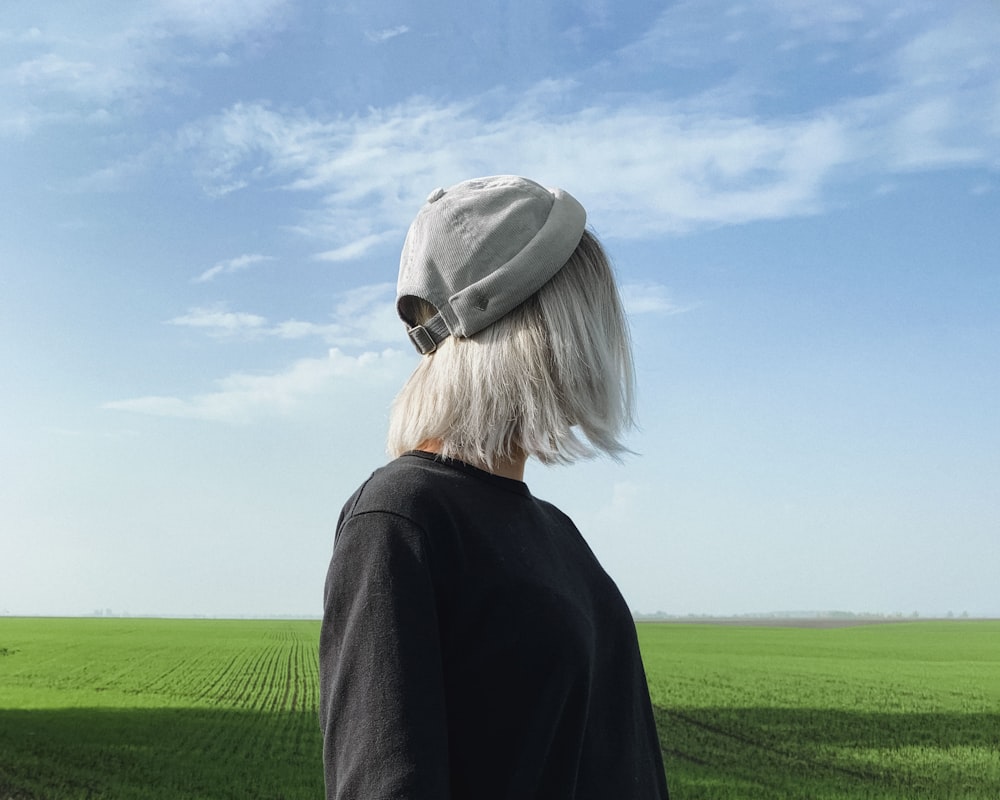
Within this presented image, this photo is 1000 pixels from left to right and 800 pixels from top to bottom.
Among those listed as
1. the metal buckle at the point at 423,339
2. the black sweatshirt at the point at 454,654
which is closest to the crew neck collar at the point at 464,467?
the black sweatshirt at the point at 454,654

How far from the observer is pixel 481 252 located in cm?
152

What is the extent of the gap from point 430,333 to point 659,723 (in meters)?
16.5

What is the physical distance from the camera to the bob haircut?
146 cm

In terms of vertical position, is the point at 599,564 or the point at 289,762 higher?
the point at 599,564

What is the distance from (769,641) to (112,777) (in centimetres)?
3004

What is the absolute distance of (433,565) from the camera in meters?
1.30

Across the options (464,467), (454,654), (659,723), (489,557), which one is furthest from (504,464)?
(659,723)

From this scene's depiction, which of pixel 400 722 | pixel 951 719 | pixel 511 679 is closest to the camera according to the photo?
pixel 400 722

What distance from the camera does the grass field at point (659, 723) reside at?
43.8ft

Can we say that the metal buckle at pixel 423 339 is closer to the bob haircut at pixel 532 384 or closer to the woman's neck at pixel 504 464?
the bob haircut at pixel 532 384

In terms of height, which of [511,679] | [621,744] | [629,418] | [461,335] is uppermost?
[461,335]

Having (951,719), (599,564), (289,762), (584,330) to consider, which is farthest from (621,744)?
(951,719)

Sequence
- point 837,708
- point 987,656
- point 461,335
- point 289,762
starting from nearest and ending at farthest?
point 461,335 < point 289,762 < point 837,708 < point 987,656

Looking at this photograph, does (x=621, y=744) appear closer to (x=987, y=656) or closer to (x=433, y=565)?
(x=433, y=565)
